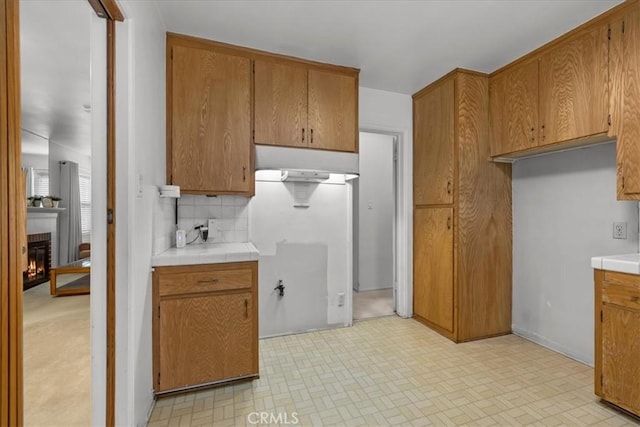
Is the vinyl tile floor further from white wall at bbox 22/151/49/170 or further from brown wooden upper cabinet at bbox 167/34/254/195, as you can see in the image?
white wall at bbox 22/151/49/170

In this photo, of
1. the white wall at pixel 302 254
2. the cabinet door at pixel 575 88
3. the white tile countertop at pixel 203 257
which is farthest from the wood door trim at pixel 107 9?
the cabinet door at pixel 575 88

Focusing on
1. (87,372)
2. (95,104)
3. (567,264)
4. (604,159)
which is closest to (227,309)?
(87,372)

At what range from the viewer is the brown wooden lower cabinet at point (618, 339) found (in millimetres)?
1591

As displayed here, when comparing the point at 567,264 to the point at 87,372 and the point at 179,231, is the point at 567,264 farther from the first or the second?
the point at 87,372

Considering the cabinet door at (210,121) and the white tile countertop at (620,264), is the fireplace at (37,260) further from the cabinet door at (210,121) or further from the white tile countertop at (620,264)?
the white tile countertop at (620,264)

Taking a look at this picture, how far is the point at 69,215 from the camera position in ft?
3.67

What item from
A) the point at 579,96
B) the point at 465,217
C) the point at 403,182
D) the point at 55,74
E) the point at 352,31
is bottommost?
the point at 465,217

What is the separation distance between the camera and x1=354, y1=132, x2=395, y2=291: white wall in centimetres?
425

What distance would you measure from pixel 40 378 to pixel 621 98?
3.11m

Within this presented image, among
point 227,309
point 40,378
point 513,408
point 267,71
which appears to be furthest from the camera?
point 267,71

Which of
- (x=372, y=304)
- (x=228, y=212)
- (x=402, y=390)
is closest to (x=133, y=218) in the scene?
(x=228, y=212)

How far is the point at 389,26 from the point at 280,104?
3.09 feet

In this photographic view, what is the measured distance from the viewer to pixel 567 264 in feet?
7.73

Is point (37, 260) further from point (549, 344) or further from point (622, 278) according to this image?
point (549, 344)
